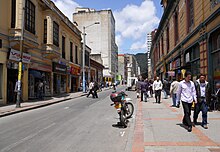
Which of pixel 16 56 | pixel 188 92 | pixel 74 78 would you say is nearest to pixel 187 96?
pixel 188 92

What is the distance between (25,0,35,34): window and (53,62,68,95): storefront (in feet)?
21.8

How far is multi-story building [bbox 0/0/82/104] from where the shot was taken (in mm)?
16422

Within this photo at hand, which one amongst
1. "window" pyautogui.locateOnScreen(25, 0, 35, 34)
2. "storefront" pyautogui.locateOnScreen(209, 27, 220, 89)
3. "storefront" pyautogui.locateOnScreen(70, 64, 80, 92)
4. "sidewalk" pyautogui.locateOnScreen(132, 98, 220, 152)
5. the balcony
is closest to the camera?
"sidewalk" pyautogui.locateOnScreen(132, 98, 220, 152)

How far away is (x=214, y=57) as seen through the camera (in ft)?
46.3

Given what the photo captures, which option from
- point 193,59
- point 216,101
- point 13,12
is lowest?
point 216,101

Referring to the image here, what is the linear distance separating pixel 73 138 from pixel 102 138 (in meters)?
0.83

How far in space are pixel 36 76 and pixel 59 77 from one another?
7716 mm

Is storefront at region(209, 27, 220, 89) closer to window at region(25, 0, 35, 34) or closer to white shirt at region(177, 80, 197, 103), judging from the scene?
white shirt at region(177, 80, 197, 103)

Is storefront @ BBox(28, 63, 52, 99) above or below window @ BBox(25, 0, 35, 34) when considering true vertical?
below

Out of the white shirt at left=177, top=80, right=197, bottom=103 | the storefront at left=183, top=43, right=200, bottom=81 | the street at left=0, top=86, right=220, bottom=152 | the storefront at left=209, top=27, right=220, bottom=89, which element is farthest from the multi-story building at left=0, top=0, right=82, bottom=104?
the storefront at left=183, top=43, right=200, bottom=81

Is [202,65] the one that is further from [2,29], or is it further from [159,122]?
[2,29]

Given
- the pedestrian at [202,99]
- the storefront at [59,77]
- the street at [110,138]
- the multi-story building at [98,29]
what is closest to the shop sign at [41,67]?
the storefront at [59,77]

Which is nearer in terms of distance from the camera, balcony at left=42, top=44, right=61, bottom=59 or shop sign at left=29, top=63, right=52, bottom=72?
shop sign at left=29, top=63, right=52, bottom=72

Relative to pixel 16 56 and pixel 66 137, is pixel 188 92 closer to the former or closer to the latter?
pixel 66 137
